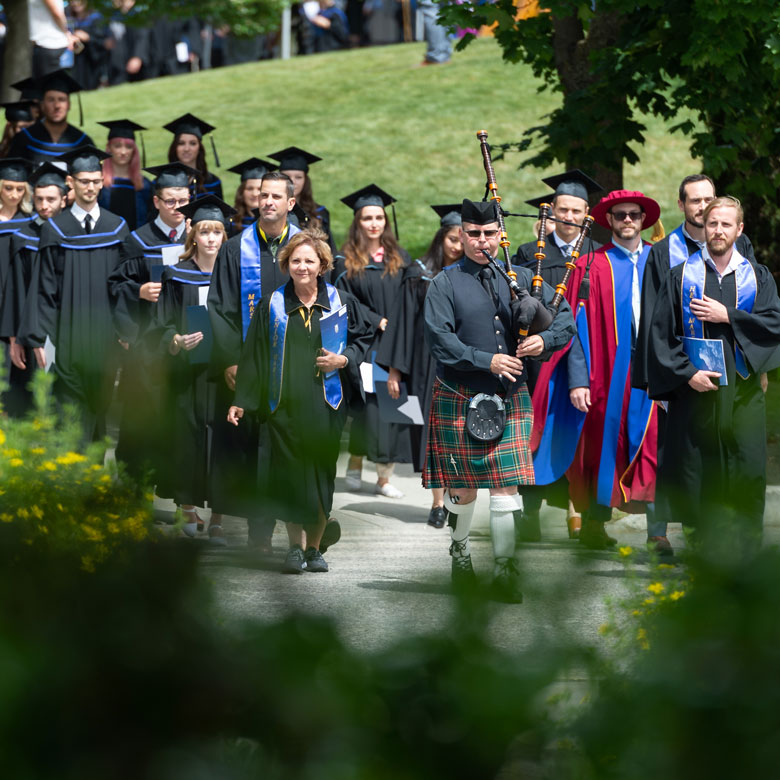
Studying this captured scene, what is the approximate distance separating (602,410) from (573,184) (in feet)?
4.34

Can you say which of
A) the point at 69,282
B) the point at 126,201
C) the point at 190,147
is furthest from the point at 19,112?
the point at 69,282

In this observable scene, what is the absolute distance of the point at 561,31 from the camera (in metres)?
11.9

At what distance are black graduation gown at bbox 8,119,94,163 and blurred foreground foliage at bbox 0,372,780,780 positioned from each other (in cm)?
1075

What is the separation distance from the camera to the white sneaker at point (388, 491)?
33.3 feet

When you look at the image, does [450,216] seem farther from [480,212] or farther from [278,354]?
[480,212]

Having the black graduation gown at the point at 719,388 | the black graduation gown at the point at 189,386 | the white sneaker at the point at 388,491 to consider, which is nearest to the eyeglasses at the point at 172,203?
the black graduation gown at the point at 189,386

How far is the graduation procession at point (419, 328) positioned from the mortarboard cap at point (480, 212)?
1cm

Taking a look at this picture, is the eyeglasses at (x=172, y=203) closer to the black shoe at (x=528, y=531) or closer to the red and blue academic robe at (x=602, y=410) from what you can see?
the red and blue academic robe at (x=602, y=410)

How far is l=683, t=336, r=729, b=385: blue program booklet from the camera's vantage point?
7.21 m

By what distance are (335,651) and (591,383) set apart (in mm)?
7309

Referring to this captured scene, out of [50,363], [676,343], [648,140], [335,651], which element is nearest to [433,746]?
[335,651]

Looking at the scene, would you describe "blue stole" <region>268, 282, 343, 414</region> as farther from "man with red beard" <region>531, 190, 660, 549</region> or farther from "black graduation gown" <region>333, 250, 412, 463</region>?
"black graduation gown" <region>333, 250, 412, 463</region>

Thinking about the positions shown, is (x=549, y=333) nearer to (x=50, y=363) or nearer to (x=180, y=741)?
(x=50, y=363)

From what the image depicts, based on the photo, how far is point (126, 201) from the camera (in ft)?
37.4
